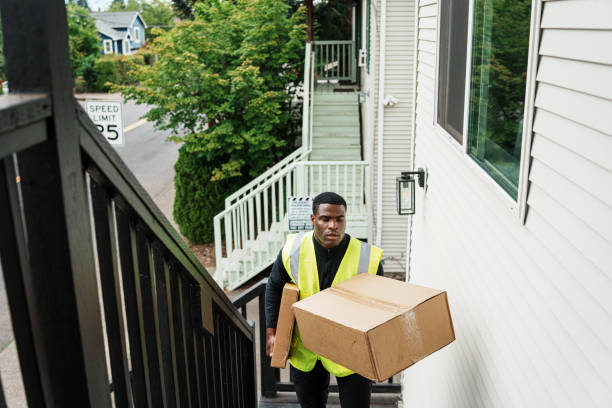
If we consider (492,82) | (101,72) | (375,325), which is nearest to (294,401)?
(375,325)

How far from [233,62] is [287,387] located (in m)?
8.14

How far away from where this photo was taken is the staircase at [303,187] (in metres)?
9.61

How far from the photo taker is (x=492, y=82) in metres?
2.94

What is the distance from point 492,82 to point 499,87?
0.13 m

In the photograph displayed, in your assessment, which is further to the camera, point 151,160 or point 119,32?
point 119,32

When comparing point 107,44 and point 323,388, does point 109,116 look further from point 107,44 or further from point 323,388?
point 107,44

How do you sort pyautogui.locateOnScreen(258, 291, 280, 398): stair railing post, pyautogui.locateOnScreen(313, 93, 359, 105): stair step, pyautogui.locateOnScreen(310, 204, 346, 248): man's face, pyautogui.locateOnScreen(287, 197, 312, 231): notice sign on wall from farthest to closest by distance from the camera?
pyautogui.locateOnScreen(313, 93, 359, 105): stair step → pyautogui.locateOnScreen(287, 197, 312, 231): notice sign on wall → pyautogui.locateOnScreen(258, 291, 280, 398): stair railing post → pyautogui.locateOnScreen(310, 204, 346, 248): man's face

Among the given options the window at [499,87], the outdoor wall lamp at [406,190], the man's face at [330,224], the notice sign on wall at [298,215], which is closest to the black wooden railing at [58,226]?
the window at [499,87]

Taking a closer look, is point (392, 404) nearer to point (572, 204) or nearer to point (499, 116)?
point (499, 116)

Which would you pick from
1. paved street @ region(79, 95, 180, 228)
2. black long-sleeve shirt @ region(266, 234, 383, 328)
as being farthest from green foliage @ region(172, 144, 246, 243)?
black long-sleeve shirt @ region(266, 234, 383, 328)

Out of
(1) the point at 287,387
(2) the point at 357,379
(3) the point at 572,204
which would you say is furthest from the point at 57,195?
(1) the point at 287,387

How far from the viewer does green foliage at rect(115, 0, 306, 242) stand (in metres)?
11.1

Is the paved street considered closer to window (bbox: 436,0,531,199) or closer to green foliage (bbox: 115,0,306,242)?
green foliage (bbox: 115,0,306,242)

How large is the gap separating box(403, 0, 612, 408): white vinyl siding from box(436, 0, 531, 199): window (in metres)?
0.13
